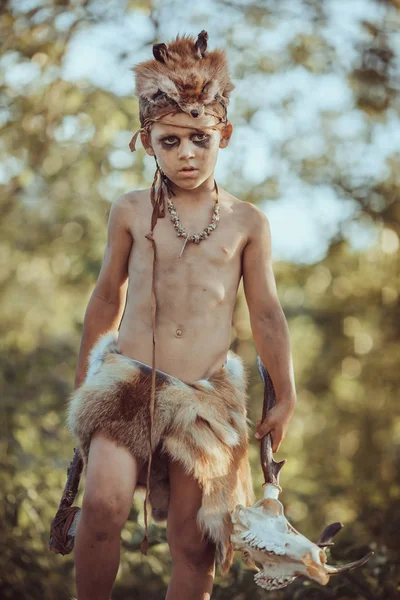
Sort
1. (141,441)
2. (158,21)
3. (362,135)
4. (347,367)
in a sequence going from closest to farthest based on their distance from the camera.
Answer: (141,441) < (158,21) < (362,135) < (347,367)

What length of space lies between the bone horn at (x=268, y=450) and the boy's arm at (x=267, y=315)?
0.02 metres

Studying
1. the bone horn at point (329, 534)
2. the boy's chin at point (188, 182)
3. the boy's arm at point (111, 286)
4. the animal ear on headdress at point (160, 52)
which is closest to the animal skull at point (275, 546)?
the bone horn at point (329, 534)

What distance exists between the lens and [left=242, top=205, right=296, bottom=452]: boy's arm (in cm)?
291

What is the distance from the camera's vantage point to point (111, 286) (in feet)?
9.87

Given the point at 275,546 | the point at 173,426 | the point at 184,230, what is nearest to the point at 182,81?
the point at 184,230

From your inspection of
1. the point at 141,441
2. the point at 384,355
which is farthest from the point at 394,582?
the point at 384,355

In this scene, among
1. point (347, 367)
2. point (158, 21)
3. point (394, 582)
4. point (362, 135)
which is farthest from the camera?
point (347, 367)

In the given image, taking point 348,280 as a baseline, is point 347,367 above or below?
below

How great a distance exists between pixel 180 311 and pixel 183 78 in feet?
2.64

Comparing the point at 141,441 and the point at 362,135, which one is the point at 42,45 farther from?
the point at 141,441

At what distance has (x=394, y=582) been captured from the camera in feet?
12.0

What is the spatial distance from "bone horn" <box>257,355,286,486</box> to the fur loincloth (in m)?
0.09

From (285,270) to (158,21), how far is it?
7.97ft

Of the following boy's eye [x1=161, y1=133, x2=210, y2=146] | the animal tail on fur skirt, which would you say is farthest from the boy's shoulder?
the animal tail on fur skirt
